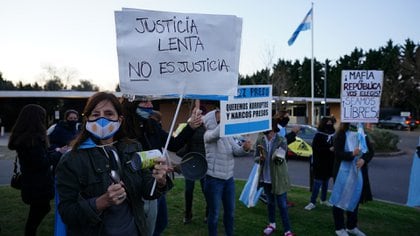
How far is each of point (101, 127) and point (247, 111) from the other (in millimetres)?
2782

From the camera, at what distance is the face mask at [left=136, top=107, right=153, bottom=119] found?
414 cm

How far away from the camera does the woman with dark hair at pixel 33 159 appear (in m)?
4.57

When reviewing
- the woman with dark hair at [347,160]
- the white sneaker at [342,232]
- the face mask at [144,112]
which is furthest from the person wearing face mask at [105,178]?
the white sneaker at [342,232]

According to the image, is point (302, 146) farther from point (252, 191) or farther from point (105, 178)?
point (105, 178)

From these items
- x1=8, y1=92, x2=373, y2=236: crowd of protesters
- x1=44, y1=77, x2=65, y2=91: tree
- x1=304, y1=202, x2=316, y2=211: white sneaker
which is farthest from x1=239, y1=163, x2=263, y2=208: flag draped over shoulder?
x1=44, y1=77, x2=65, y2=91: tree

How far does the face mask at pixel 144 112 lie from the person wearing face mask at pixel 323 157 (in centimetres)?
465

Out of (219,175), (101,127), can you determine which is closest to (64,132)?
(219,175)

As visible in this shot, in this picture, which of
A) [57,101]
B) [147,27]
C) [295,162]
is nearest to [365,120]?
[147,27]

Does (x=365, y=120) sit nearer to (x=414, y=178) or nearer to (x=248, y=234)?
(x=414, y=178)

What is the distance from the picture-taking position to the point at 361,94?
249 inches

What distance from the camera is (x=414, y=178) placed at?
249 inches

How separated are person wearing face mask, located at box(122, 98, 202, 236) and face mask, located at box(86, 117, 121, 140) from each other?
1.29 m

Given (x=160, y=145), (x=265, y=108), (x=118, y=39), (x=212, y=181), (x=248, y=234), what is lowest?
(x=248, y=234)

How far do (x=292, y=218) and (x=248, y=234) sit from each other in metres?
1.29
